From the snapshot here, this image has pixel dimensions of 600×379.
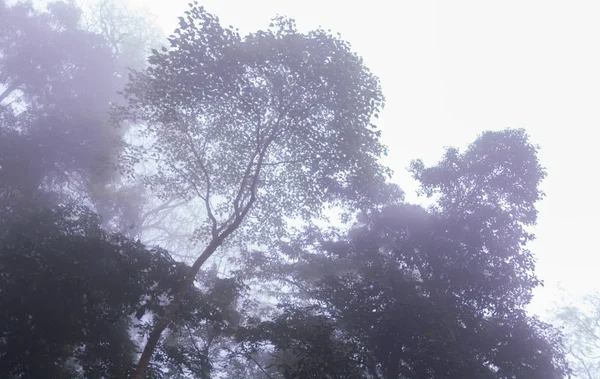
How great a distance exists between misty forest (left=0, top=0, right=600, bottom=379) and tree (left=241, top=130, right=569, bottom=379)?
7cm

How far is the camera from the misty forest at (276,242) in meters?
10.3

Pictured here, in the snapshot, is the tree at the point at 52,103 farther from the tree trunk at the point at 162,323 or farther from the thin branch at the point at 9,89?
the tree trunk at the point at 162,323

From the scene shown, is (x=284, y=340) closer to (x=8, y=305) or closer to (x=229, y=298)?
(x=229, y=298)

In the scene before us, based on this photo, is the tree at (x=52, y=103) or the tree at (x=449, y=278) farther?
the tree at (x=52, y=103)

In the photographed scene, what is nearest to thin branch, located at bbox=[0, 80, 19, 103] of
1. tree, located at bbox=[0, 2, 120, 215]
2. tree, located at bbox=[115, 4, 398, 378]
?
tree, located at bbox=[0, 2, 120, 215]

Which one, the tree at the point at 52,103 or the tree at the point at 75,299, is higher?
the tree at the point at 52,103

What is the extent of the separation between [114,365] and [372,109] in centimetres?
1110

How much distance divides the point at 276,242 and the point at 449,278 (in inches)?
280

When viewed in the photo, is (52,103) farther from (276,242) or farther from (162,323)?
(162,323)

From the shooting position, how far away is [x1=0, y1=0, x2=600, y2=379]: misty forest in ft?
33.9

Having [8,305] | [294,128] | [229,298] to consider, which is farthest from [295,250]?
[8,305]

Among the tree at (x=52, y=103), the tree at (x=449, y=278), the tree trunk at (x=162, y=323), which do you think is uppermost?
the tree at (x=52, y=103)

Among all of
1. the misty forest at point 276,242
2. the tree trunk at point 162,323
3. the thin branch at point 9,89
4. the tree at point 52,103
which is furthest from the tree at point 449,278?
the thin branch at point 9,89

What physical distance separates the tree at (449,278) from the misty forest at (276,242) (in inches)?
2.6
